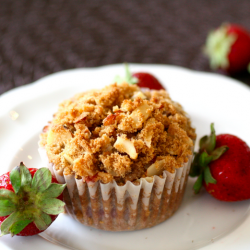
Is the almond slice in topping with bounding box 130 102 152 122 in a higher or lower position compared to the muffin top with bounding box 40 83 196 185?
higher

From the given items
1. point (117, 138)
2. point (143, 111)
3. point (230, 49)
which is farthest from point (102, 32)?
point (117, 138)

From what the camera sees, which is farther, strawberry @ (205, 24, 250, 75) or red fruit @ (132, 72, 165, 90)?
strawberry @ (205, 24, 250, 75)

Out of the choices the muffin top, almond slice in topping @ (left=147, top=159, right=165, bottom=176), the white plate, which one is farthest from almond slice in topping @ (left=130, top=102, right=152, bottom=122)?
the white plate

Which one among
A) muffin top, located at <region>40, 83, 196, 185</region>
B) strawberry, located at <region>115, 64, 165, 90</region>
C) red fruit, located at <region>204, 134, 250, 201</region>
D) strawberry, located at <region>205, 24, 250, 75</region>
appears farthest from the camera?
strawberry, located at <region>205, 24, 250, 75</region>

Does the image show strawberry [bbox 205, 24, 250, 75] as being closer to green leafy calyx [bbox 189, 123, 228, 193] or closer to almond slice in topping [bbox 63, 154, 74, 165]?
green leafy calyx [bbox 189, 123, 228, 193]

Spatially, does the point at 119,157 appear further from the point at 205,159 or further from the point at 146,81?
the point at 146,81

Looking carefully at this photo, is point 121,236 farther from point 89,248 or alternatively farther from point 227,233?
point 227,233

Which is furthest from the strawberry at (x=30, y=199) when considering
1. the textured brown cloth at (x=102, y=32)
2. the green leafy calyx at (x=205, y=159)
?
the textured brown cloth at (x=102, y=32)

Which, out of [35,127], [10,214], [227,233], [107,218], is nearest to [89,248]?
[107,218]
